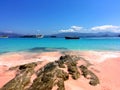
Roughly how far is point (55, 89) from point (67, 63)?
4.84m

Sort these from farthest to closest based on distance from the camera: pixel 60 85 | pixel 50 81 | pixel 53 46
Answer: pixel 53 46 → pixel 50 81 → pixel 60 85

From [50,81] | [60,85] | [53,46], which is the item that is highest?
[50,81]

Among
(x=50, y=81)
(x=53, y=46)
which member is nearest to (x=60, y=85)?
(x=50, y=81)

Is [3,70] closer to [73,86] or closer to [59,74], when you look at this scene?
[59,74]

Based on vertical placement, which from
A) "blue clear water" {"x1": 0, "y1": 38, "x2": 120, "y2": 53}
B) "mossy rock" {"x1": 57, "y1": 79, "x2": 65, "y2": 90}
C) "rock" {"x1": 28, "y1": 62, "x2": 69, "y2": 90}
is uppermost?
"rock" {"x1": 28, "y1": 62, "x2": 69, "y2": 90}

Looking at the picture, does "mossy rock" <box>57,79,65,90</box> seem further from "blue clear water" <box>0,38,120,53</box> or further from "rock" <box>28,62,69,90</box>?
"blue clear water" <box>0,38,120,53</box>

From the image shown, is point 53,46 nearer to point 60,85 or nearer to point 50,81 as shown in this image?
point 50,81

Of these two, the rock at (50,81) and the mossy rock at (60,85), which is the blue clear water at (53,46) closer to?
the rock at (50,81)

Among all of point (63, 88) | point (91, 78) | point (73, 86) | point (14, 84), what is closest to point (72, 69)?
point (91, 78)

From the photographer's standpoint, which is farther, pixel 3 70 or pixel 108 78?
pixel 3 70

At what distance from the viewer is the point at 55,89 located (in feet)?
27.3

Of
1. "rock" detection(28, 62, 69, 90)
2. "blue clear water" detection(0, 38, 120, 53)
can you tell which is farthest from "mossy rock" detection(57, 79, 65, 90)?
"blue clear water" detection(0, 38, 120, 53)

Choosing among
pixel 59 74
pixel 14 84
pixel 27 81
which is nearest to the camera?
pixel 14 84

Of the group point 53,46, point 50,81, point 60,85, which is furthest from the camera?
point 53,46
